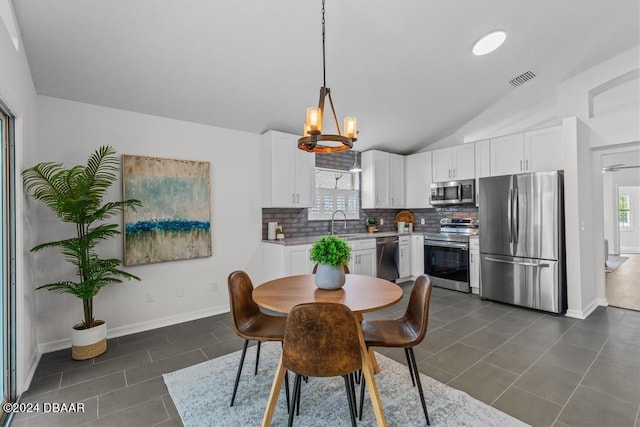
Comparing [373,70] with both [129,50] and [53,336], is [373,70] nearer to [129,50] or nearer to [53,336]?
[129,50]

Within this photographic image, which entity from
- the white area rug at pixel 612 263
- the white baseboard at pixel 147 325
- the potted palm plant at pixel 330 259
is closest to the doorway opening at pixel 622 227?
the white area rug at pixel 612 263

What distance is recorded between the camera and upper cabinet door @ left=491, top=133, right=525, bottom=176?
4379mm

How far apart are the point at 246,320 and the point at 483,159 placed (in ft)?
14.3

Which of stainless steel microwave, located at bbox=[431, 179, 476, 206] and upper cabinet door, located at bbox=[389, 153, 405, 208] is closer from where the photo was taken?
stainless steel microwave, located at bbox=[431, 179, 476, 206]

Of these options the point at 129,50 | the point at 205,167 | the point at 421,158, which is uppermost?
the point at 129,50

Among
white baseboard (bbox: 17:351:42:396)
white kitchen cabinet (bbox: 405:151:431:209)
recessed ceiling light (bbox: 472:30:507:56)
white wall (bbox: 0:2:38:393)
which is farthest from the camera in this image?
white kitchen cabinet (bbox: 405:151:431:209)

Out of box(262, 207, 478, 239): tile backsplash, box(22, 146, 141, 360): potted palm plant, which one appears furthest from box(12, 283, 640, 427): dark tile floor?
box(262, 207, 478, 239): tile backsplash

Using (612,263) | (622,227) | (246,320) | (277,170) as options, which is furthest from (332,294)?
(622,227)

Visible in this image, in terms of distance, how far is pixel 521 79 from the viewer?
402 cm

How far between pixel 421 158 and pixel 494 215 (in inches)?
74.4

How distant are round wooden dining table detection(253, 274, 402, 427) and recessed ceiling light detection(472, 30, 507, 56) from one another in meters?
2.81

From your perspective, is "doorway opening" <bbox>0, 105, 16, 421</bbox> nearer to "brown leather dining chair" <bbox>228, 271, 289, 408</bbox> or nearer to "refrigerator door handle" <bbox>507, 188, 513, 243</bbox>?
"brown leather dining chair" <bbox>228, 271, 289, 408</bbox>

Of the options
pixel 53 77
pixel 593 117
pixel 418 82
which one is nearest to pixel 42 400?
pixel 53 77

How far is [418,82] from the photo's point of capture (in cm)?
382
